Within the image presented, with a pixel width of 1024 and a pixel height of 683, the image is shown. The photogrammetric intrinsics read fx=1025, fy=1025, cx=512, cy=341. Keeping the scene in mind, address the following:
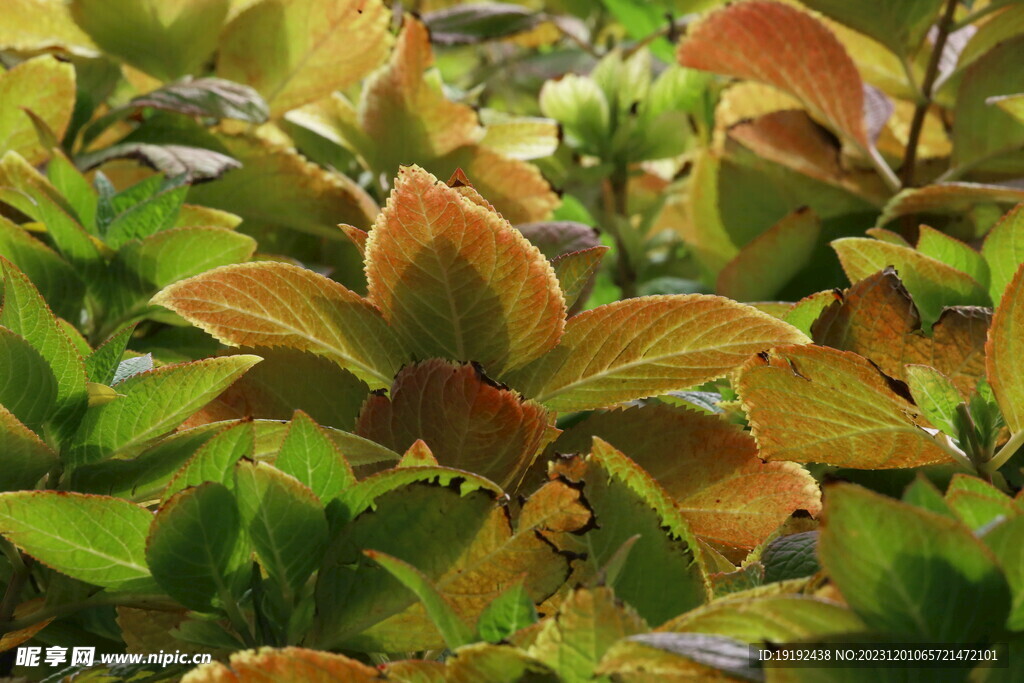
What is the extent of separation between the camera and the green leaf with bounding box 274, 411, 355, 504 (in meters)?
0.49

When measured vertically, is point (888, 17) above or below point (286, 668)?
above

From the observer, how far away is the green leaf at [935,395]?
0.58 metres

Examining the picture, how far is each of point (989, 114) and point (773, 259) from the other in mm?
277

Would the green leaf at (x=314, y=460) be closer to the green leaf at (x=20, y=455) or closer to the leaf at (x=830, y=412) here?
the green leaf at (x=20, y=455)

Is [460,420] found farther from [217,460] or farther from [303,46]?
[303,46]

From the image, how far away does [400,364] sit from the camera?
628mm

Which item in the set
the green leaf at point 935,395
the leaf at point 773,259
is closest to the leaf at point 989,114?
the leaf at point 773,259

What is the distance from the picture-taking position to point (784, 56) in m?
1.04

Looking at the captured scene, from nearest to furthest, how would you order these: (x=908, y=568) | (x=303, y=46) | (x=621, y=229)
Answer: (x=908, y=568), (x=303, y=46), (x=621, y=229)

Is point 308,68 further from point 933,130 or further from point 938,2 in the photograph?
point 933,130

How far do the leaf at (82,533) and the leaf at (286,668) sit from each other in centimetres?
11

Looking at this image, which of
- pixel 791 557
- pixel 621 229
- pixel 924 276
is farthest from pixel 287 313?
pixel 621 229

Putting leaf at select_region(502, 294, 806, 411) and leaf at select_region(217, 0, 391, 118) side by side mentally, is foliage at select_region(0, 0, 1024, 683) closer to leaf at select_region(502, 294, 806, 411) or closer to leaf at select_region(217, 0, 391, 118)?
leaf at select_region(502, 294, 806, 411)

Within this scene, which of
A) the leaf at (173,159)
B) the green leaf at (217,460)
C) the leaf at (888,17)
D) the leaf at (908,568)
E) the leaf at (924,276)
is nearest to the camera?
the leaf at (908,568)
